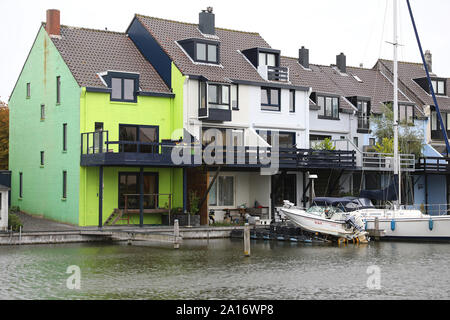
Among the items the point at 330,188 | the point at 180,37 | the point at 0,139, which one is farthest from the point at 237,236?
the point at 0,139

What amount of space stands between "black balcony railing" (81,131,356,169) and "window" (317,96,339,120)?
17.9 ft

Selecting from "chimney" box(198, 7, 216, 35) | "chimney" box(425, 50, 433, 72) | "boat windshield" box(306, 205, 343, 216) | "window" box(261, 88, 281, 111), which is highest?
"chimney" box(425, 50, 433, 72)

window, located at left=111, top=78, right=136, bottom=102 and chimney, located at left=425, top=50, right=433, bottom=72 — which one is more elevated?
chimney, located at left=425, top=50, right=433, bottom=72

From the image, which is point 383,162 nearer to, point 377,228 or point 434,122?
point 377,228

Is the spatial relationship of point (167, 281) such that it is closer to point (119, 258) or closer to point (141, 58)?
point (119, 258)

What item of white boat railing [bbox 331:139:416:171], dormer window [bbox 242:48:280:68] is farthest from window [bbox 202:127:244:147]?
white boat railing [bbox 331:139:416:171]

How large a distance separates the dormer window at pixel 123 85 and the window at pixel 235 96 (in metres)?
5.79

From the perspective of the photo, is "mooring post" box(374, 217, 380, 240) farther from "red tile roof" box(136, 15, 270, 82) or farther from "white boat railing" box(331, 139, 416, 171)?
"red tile roof" box(136, 15, 270, 82)

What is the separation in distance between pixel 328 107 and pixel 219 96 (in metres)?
10.8

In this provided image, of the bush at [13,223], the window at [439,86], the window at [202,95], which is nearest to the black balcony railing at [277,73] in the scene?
the window at [202,95]

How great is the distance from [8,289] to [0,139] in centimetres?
3452

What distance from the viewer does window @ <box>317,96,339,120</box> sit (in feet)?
157

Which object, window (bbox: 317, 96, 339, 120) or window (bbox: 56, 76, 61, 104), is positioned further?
window (bbox: 317, 96, 339, 120)

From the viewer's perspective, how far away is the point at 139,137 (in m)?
39.0
